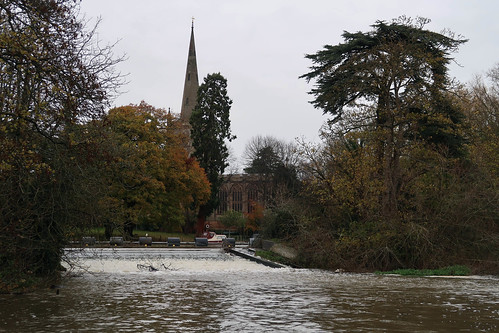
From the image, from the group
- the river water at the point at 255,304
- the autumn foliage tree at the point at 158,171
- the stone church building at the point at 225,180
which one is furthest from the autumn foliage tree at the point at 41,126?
the stone church building at the point at 225,180

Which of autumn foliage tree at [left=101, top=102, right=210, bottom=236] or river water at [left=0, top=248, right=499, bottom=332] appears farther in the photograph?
autumn foliage tree at [left=101, top=102, right=210, bottom=236]

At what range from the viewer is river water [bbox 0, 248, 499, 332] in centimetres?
1094

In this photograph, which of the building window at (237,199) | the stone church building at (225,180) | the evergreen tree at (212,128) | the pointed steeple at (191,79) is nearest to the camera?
the evergreen tree at (212,128)

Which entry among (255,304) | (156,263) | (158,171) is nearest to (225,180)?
(158,171)

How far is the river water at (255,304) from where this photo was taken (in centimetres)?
1094

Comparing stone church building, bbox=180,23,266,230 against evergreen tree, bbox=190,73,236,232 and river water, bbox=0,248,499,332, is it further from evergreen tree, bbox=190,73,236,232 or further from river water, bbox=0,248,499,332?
river water, bbox=0,248,499,332

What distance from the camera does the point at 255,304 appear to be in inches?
547

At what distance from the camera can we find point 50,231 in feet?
53.6

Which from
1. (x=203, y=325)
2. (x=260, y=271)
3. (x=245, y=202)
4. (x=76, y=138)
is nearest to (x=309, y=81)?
(x=260, y=271)

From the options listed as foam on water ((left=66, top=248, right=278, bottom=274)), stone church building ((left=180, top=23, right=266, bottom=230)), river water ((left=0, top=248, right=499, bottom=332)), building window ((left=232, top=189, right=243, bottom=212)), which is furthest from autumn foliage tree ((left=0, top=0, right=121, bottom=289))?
building window ((left=232, top=189, right=243, bottom=212))

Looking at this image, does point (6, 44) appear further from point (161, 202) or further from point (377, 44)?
point (161, 202)

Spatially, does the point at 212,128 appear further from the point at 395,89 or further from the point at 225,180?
the point at 395,89

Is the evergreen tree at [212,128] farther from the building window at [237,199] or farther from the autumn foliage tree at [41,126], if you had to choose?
the autumn foliage tree at [41,126]

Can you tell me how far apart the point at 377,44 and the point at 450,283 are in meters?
14.0
